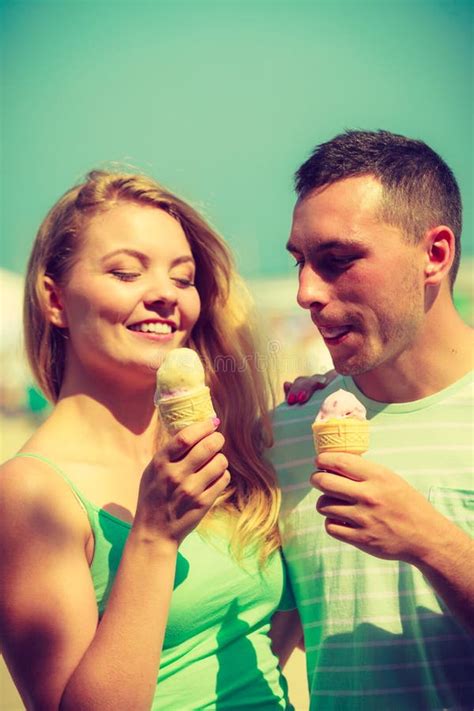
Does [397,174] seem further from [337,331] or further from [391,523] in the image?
[391,523]

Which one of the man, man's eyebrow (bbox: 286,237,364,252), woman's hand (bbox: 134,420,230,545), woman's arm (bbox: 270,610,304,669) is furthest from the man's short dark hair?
woman's arm (bbox: 270,610,304,669)

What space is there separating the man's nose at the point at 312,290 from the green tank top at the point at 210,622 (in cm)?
118

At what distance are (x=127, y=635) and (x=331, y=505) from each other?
0.90 m

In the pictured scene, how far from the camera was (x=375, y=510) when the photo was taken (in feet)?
9.83

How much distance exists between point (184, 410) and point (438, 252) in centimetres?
155

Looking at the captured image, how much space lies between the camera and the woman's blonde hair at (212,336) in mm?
3936

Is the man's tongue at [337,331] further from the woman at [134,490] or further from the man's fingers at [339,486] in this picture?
the man's fingers at [339,486]

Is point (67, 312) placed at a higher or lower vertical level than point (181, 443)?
higher

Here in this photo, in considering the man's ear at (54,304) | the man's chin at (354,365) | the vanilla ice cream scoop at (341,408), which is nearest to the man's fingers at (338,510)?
the vanilla ice cream scoop at (341,408)

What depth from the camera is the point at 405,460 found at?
3.66 metres

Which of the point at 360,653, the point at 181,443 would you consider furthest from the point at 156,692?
the point at 181,443

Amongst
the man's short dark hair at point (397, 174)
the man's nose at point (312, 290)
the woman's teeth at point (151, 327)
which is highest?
the man's short dark hair at point (397, 174)

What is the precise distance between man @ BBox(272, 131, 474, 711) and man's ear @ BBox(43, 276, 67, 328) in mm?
1181

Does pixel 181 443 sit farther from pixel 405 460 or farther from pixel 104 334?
pixel 405 460
